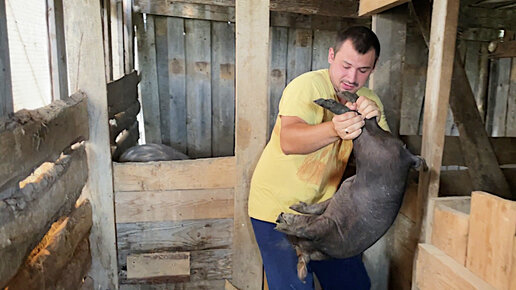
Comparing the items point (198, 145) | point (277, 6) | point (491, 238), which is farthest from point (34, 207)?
point (277, 6)

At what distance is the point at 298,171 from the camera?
1850mm

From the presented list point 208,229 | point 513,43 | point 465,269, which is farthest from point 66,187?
point 513,43

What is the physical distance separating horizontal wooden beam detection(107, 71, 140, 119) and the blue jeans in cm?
142

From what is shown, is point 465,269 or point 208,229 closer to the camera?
point 465,269

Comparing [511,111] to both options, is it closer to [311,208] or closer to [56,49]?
[311,208]

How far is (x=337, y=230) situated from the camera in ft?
4.89

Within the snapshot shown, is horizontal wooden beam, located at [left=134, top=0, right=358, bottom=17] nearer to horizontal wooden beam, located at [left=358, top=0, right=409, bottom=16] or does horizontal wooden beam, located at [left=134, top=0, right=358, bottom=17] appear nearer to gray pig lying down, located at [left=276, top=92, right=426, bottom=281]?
horizontal wooden beam, located at [left=358, top=0, right=409, bottom=16]

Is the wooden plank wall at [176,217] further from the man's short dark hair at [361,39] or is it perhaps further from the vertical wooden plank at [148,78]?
the vertical wooden plank at [148,78]

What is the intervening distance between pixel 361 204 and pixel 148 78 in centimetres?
326

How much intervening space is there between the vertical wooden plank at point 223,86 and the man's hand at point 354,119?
3.06m

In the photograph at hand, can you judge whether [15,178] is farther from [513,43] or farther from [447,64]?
[513,43]

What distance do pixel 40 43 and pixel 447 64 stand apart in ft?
6.00

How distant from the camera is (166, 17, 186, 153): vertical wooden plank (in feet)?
13.3

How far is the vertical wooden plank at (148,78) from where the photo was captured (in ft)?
13.1
